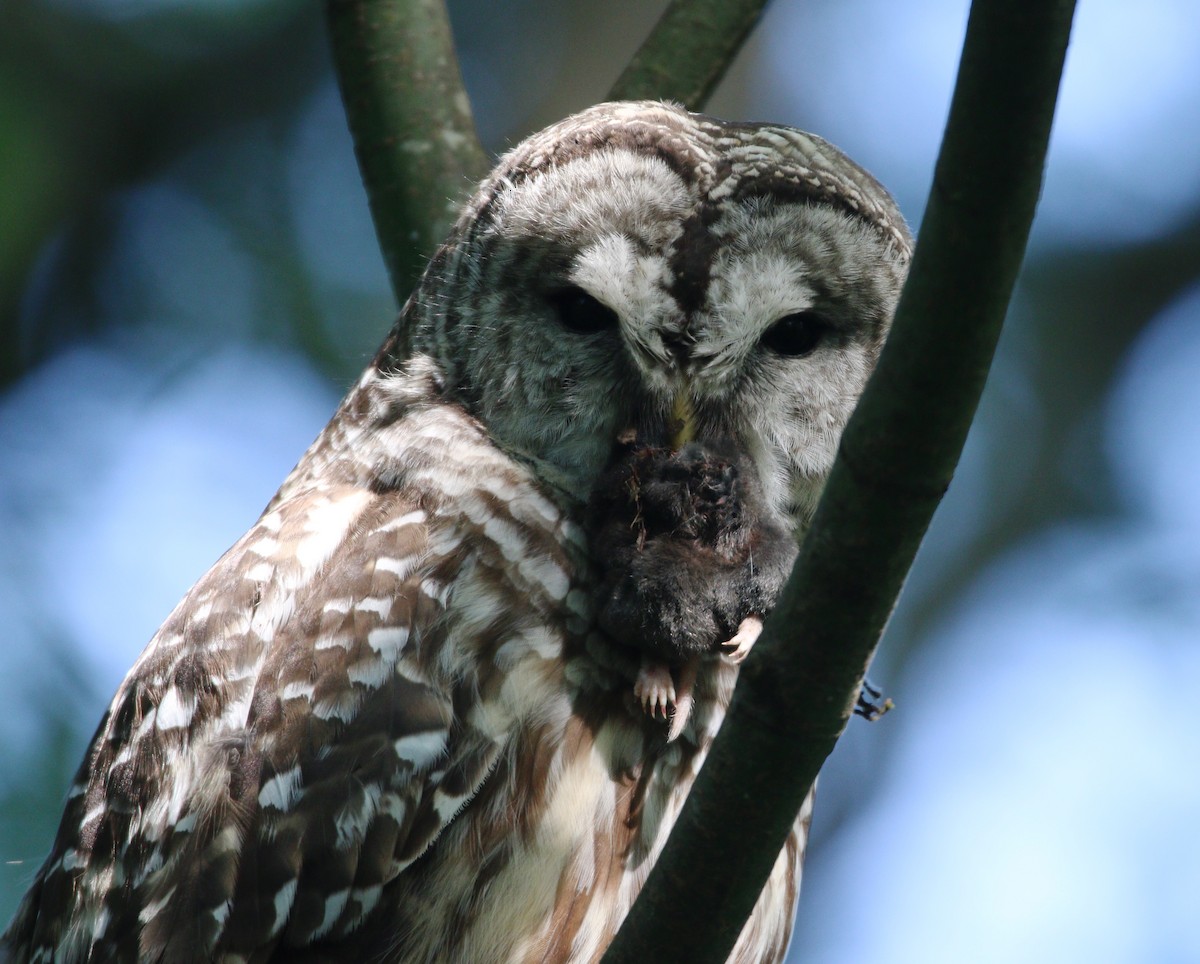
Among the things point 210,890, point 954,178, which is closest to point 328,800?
point 210,890

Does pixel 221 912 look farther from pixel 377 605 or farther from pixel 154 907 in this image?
pixel 377 605

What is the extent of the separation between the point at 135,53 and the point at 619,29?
8.72 ft

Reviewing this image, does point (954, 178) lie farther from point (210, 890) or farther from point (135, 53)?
point (135, 53)

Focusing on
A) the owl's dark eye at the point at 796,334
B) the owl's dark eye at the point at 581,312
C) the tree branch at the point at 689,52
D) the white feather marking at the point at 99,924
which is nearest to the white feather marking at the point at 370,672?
the white feather marking at the point at 99,924

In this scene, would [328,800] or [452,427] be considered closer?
[328,800]

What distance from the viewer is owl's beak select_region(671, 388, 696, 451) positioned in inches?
124

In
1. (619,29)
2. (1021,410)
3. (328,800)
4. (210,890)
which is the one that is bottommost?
(210,890)

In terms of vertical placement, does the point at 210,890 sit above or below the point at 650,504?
below

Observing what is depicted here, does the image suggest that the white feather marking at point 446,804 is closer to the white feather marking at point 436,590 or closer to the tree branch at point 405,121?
the white feather marking at point 436,590

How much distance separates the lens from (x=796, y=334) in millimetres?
3318

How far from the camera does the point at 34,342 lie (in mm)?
7359

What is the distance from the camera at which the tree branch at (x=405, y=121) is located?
4.17 metres

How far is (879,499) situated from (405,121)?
283 cm

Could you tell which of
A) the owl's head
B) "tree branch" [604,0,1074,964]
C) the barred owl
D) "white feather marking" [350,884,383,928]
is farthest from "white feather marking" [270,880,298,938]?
the owl's head
